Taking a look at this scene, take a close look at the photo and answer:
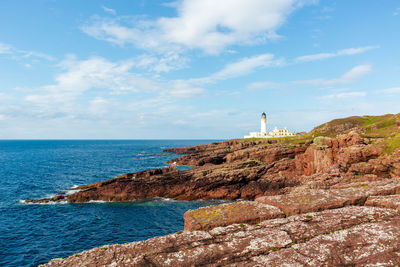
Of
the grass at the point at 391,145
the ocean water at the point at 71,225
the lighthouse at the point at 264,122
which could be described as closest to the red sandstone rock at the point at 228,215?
the ocean water at the point at 71,225

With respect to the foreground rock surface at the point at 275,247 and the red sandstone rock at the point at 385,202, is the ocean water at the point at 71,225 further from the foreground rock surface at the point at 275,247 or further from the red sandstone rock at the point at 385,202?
the red sandstone rock at the point at 385,202

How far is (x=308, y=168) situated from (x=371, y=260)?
41.1 meters

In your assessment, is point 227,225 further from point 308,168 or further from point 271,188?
point 308,168

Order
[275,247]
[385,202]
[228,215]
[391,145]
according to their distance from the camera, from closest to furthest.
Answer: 1. [275,247]
2. [228,215]
3. [385,202]
4. [391,145]

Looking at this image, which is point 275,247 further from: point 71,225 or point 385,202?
point 71,225

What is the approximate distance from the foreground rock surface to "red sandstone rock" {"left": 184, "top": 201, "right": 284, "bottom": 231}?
0.49m

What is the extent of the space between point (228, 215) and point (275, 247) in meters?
3.12

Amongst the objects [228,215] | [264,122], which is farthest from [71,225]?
[264,122]

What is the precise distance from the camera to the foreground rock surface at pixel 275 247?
28.3 ft

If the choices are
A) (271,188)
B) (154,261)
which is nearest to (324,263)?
(154,261)

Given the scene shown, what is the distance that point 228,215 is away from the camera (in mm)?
11898

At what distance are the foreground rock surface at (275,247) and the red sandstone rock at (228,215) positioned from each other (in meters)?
0.49

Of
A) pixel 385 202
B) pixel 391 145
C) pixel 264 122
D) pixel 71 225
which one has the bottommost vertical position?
pixel 71 225

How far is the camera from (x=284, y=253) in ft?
29.1
